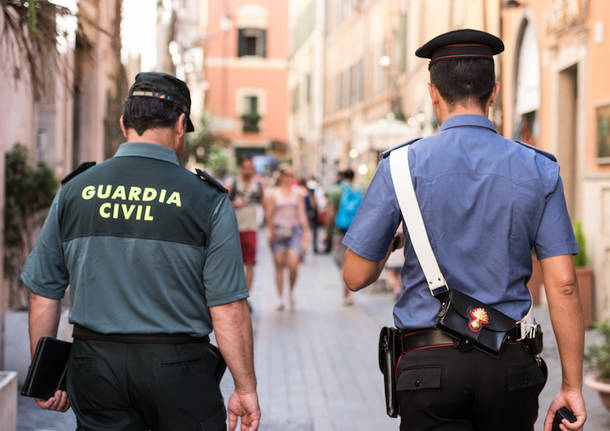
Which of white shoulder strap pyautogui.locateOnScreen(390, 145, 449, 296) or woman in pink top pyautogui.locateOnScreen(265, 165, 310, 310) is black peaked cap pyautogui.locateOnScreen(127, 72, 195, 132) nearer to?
white shoulder strap pyautogui.locateOnScreen(390, 145, 449, 296)

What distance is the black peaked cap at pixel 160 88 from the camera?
10.3 ft

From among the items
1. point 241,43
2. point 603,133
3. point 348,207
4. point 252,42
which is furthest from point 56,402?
point 252,42

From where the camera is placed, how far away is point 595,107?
33.5 feet

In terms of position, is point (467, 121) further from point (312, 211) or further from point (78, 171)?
point (312, 211)

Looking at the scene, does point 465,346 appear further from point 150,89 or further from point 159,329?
point 150,89

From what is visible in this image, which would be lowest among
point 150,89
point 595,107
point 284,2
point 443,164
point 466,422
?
point 466,422

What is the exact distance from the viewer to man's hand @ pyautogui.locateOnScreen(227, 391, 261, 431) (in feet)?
10.3

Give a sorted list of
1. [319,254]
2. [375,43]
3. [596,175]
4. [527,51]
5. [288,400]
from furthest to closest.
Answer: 1. [375,43]
2. [319,254]
3. [527,51]
4. [596,175]
5. [288,400]

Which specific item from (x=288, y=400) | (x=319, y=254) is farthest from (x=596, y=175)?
(x=319, y=254)

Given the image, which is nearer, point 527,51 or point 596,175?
point 596,175

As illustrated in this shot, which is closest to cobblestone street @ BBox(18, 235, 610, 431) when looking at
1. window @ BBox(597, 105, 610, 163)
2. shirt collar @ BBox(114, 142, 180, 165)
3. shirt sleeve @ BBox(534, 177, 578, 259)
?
window @ BBox(597, 105, 610, 163)

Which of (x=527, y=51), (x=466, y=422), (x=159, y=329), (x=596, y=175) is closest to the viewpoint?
(x=466, y=422)

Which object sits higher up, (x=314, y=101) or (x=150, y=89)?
(x=314, y=101)

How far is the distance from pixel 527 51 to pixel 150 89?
11222mm
